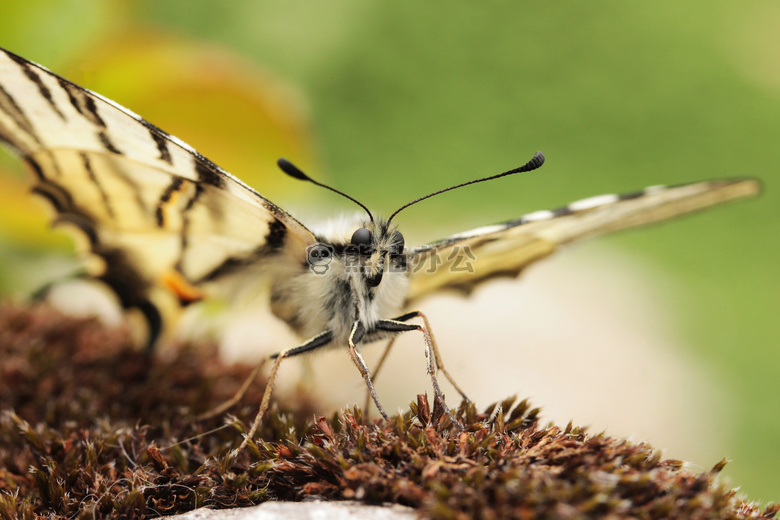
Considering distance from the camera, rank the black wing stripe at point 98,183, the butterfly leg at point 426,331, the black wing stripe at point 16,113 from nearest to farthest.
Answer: the butterfly leg at point 426,331 → the black wing stripe at point 16,113 → the black wing stripe at point 98,183

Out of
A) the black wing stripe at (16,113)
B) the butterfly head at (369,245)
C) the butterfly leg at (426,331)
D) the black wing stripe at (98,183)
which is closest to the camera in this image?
the butterfly leg at (426,331)

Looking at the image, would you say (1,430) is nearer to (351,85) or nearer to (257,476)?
(257,476)

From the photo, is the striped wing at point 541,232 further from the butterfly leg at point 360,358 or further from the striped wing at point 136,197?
the striped wing at point 136,197

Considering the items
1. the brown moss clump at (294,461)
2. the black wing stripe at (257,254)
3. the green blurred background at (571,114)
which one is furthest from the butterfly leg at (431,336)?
the green blurred background at (571,114)

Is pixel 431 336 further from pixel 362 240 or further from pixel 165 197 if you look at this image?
pixel 165 197

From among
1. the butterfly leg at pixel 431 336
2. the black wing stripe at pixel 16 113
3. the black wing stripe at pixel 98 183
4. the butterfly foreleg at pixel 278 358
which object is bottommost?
the butterfly foreleg at pixel 278 358

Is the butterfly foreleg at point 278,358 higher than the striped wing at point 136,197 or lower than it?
lower

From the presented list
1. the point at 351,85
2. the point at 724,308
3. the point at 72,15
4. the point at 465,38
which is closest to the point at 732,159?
the point at 724,308
